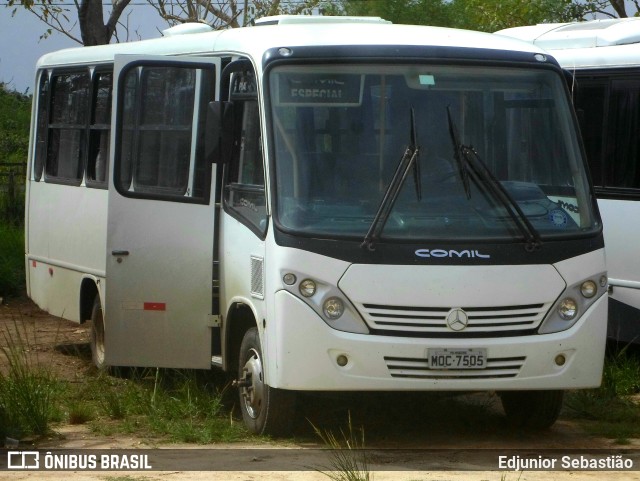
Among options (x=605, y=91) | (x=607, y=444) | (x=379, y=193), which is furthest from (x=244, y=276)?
(x=605, y=91)

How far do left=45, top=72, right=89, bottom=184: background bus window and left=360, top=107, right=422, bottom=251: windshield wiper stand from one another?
14.7ft

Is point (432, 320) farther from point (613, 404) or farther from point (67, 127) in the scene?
point (67, 127)

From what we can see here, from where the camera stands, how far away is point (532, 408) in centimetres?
925

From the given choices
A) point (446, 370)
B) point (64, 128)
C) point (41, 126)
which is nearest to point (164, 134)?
point (446, 370)

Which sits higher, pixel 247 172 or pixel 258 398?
pixel 247 172

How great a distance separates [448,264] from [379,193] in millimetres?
594

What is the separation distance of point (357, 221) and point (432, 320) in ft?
2.36

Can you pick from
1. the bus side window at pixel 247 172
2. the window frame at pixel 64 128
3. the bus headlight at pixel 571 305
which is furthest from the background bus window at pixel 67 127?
the bus headlight at pixel 571 305

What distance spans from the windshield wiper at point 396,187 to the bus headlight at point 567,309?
1.06 meters

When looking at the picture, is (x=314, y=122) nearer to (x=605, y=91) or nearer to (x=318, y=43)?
(x=318, y=43)

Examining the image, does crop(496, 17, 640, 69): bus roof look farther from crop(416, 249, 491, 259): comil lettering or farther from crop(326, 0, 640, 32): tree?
crop(326, 0, 640, 32): tree

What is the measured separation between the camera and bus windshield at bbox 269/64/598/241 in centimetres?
842

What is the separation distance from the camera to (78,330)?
14641mm

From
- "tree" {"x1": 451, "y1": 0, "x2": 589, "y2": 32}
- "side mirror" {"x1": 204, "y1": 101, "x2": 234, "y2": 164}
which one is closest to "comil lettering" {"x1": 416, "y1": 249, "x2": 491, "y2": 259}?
"side mirror" {"x1": 204, "y1": 101, "x2": 234, "y2": 164}
